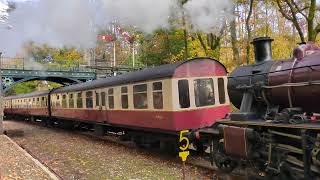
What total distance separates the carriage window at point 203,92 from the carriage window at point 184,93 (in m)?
0.33

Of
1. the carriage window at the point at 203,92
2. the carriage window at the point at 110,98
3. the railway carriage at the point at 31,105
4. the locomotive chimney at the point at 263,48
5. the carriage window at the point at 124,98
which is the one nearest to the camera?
the locomotive chimney at the point at 263,48

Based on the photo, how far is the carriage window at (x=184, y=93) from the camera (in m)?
12.6

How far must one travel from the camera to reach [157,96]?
43.8 ft

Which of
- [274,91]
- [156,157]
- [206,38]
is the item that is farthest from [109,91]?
[206,38]

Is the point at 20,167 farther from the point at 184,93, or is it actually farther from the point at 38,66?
the point at 38,66

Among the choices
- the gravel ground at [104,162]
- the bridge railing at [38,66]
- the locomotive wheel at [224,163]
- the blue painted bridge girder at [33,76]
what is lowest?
the gravel ground at [104,162]

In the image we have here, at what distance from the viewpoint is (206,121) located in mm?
13078

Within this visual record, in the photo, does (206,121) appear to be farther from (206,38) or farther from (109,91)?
(206,38)

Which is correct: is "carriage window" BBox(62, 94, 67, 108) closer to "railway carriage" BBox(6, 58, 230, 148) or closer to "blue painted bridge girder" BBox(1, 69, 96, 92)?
"railway carriage" BBox(6, 58, 230, 148)

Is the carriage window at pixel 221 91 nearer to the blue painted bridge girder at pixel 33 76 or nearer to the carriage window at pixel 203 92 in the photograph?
the carriage window at pixel 203 92

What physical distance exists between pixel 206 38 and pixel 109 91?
13.2m

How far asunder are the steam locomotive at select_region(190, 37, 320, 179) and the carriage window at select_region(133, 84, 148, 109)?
4.50m

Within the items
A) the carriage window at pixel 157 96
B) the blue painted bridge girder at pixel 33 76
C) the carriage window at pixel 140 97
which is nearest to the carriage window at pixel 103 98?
the carriage window at pixel 140 97

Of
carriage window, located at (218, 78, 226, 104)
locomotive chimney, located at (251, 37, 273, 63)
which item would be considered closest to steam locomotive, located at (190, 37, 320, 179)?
locomotive chimney, located at (251, 37, 273, 63)
